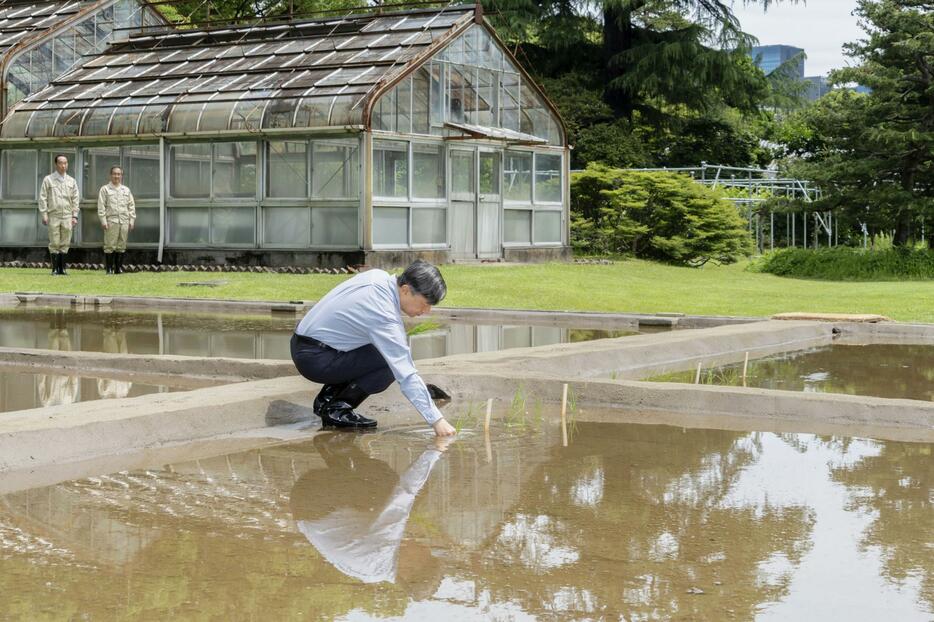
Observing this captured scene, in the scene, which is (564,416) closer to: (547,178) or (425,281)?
(425,281)

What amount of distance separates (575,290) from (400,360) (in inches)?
559

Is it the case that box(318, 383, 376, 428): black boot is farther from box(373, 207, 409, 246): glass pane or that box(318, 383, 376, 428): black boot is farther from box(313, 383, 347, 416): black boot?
box(373, 207, 409, 246): glass pane

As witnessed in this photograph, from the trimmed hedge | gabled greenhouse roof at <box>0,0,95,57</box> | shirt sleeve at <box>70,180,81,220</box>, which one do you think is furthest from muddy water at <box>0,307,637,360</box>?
gabled greenhouse roof at <box>0,0,95,57</box>

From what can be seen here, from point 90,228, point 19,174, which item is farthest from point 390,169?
point 19,174

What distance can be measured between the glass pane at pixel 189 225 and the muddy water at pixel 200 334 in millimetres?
9852

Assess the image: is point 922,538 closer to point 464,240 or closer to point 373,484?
point 373,484

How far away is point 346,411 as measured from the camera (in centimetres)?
753

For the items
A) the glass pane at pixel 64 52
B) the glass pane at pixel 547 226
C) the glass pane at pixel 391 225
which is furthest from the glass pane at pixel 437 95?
the glass pane at pixel 64 52

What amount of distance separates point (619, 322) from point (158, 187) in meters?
14.5

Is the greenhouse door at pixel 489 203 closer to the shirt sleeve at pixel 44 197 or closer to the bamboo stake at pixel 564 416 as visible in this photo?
the shirt sleeve at pixel 44 197

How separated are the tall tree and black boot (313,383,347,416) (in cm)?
2190

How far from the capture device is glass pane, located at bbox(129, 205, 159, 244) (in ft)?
89.9

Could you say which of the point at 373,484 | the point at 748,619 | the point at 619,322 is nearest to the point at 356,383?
the point at 373,484

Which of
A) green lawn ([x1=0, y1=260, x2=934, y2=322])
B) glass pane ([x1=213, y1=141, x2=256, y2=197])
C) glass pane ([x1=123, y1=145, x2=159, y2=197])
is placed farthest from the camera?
glass pane ([x1=123, y1=145, x2=159, y2=197])
